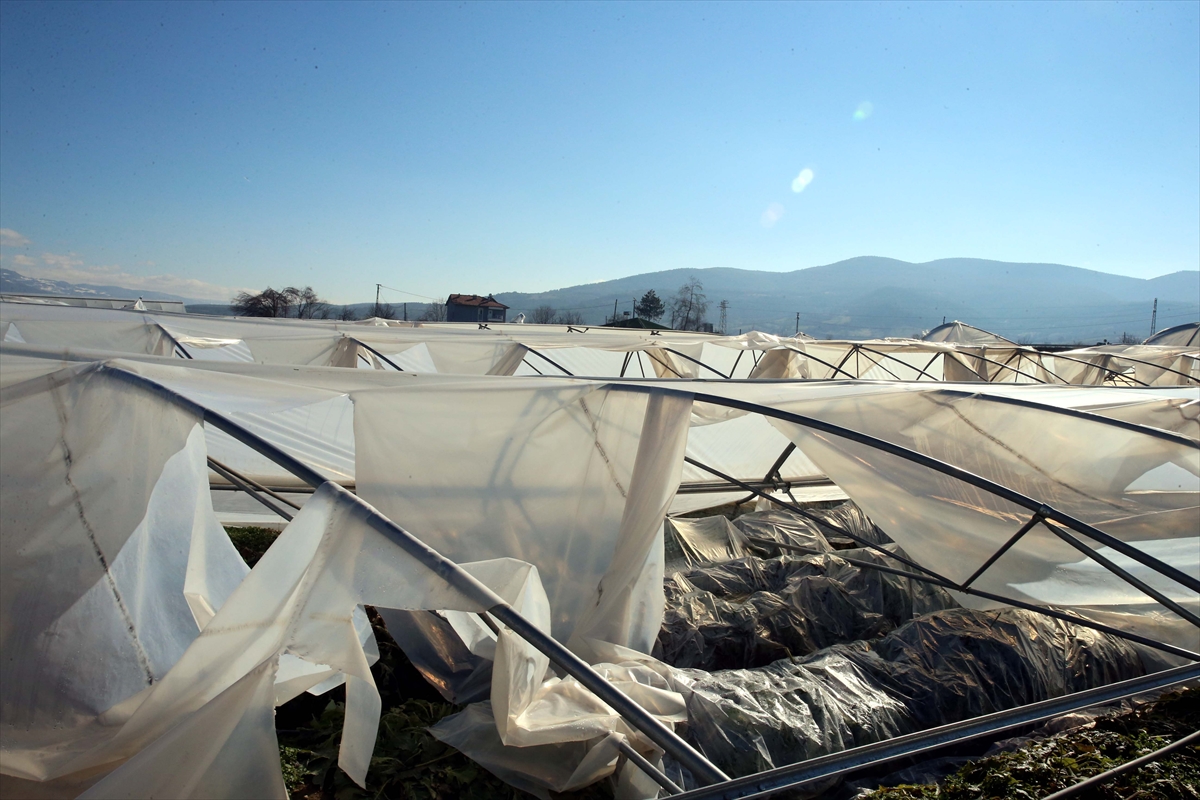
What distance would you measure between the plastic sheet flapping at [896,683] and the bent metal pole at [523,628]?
1362mm

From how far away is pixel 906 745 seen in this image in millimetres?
3389

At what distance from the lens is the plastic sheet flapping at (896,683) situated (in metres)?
4.11

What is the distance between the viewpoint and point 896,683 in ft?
16.2

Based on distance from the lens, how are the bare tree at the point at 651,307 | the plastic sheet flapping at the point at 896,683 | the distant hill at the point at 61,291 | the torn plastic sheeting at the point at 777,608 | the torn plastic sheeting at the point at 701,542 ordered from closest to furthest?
the plastic sheet flapping at the point at 896,683
the torn plastic sheeting at the point at 777,608
the torn plastic sheeting at the point at 701,542
the distant hill at the point at 61,291
the bare tree at the point at 651,307

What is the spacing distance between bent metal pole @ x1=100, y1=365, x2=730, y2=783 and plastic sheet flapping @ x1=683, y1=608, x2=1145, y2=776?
136cm

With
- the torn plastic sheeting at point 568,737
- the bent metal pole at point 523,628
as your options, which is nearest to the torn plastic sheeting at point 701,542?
the torn plastic sheeting at point 568,737

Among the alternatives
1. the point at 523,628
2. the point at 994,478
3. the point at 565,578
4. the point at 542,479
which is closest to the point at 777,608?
the point at 994,478

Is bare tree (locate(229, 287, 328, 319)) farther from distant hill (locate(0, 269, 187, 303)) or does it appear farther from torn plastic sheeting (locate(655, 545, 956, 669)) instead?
torn plastic sheeting (locate(655, 545, 956, 669))

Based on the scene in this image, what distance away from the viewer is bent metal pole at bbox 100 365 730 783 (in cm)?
274

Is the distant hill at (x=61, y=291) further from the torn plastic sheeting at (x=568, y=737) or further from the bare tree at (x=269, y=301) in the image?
the torn plastic sheeting at (x=568, y=737)

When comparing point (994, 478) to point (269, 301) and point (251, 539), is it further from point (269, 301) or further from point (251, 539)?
point (269, 301)

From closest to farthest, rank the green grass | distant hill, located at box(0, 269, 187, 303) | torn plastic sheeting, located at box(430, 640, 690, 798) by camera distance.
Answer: torn plastic sheeting, located at box(430, 640, 690, 798), the green grass, distant hill, located at box(0, 269, 187, 303)

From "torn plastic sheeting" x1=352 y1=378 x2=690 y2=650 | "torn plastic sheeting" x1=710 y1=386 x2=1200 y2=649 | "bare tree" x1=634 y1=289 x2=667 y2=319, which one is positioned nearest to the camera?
"torn plastic sheeting" x1=352 y1=378 x2=690 y2=650

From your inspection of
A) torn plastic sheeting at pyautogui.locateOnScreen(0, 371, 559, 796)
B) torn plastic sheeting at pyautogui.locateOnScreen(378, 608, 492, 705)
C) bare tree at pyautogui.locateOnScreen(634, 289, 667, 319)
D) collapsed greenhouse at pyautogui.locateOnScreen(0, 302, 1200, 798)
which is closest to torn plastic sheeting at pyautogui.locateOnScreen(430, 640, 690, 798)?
collapsed greenhouse at pyautogui.locateOnScreen(0, 302, 1200, 798)
